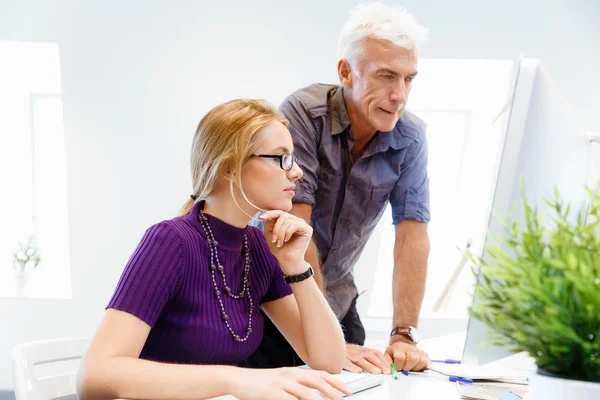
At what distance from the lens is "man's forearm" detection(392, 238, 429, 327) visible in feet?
6.09

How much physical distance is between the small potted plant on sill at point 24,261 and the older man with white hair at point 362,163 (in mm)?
3286

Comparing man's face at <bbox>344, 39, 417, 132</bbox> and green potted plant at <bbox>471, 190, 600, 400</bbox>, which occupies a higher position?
man's face at <bbox>344, 39, 417, 132</bbox>

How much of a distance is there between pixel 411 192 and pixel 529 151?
102 cm

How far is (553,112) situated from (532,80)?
135 mm

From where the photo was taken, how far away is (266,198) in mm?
1494

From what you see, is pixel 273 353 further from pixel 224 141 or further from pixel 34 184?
pixel 34 184

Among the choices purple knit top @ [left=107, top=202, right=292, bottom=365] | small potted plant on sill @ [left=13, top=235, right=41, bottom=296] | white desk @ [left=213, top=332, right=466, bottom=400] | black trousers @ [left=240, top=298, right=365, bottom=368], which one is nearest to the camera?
white desk @ [left=213, top=332, right=466, bottom=400]

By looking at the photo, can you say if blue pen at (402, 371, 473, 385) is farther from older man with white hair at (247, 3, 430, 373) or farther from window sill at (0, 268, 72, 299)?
window sill at (0, 268, 72, 299)

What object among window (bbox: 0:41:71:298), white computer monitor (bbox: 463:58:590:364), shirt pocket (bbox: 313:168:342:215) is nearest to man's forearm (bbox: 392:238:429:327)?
shirt pocket (bbox: 313:168:342:215)

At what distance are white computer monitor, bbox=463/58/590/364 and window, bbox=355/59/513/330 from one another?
3.22 metres

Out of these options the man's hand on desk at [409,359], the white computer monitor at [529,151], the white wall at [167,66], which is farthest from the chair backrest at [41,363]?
the white wall at [167,66]

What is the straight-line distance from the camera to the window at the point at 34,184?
15.8 ft

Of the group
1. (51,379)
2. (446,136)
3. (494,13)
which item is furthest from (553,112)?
(446,136)

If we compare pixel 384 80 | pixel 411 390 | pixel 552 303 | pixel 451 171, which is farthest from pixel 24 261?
pixel 552 303
